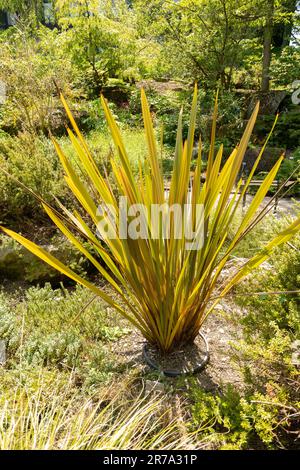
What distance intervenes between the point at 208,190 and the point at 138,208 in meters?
0.29

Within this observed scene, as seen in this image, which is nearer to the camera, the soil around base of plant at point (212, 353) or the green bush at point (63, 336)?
the soil around base of plant at point (212, 353)

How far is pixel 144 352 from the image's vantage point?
5.87 ft

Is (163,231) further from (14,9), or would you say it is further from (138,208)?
(14,9)

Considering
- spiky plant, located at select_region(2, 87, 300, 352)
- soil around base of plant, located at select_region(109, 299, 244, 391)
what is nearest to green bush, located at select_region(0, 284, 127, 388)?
soil around base of plant, located at select_region(109, 299, 244, 391)

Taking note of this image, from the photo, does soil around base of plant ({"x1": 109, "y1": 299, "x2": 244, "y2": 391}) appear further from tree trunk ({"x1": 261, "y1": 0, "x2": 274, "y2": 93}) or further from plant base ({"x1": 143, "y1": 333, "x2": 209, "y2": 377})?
tree trunk ({"x1": 261, "y1": 0, "x2": 274, "y2": 93})

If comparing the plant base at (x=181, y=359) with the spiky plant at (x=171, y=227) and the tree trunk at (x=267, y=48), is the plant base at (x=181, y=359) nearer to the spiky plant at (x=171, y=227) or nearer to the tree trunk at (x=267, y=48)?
the spiky plant at (x=171, y=227)

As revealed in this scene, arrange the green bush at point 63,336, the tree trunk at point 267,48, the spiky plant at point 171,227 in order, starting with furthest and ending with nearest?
the tree trunk at point 267,48 → the green bush at point 63,336 → the spiky plant at point 171,227

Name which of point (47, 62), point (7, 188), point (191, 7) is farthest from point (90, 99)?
point (7, 188)

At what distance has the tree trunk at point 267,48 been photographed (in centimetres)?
619

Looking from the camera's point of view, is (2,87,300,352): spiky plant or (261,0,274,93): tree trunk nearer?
(2,87,300,352): spiky plant

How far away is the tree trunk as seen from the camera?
6191 millimetres

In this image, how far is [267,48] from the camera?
678cm

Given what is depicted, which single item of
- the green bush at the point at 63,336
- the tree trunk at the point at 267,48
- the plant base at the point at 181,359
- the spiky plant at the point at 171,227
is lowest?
the green bush at the point at 63,336

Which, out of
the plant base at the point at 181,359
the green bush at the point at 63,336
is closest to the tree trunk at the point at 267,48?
the green bush at the point at 63,336
